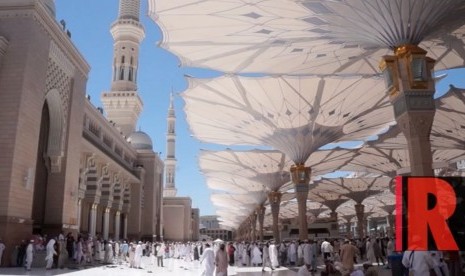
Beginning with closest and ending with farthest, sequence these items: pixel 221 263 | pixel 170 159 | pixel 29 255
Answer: pixel 221 263
pixel 29 255
pixel 170 159

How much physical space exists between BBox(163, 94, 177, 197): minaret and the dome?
22772mm

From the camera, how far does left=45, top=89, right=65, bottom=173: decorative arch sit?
17.2 m

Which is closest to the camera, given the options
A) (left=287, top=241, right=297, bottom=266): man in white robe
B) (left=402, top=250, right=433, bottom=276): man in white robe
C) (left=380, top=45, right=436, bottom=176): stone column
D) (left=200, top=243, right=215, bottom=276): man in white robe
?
(left=402, top=250, right=433, bottom=276): man in white robe

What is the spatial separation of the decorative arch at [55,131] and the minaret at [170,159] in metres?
45.9

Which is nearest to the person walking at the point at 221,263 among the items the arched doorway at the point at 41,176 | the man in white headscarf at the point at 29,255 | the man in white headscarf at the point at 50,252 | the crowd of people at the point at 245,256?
the crowd of people at the point at 245,256

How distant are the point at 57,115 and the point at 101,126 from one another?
9.08 m

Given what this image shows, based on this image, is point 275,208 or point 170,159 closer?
point 275,208

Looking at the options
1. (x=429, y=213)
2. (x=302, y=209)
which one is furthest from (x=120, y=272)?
(x=429, y=213)

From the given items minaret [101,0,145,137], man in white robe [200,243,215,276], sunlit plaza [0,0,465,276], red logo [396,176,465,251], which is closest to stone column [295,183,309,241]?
sunlit plaza [0,0,465,276]

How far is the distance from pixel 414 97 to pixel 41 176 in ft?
45.8

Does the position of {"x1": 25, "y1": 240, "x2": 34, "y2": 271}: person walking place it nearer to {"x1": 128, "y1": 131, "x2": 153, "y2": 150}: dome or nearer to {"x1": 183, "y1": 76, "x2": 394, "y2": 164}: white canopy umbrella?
{"x1": 183, "y1": 76, "x2": 394, "y2": 164}: white canopy umbrella

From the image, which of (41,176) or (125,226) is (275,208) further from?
(41,176)

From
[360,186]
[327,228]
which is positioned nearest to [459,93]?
[360,186]

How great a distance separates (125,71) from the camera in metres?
42.9
